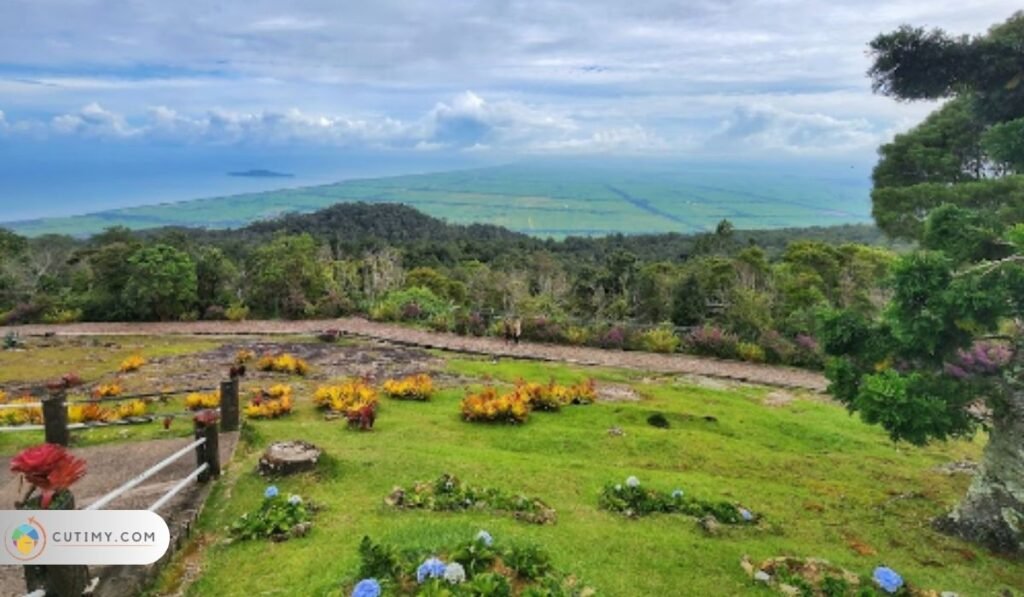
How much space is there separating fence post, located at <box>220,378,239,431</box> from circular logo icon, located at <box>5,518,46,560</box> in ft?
Answer: 17.5

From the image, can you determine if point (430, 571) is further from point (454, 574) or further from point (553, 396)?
point (553, 396)

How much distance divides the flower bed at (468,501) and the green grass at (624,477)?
15 cm

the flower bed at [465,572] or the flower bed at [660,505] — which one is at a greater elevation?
the flower bed at [465,572]

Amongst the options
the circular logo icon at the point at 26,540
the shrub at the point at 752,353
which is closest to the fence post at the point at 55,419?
the circular logo icon at the point at 26,540

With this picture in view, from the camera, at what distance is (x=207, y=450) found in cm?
687

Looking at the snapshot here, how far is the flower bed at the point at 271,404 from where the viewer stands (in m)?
10.2

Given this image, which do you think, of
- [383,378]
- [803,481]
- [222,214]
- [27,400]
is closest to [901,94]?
[803,481]

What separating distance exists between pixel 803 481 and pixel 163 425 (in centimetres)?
928

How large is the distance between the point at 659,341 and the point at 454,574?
14.3m

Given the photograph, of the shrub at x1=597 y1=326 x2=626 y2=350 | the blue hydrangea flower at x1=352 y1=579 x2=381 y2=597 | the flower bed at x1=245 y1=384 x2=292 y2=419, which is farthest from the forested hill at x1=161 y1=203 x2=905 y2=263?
the blue hydrangea flower at x1=352 y1=579 x2=381 y2=597

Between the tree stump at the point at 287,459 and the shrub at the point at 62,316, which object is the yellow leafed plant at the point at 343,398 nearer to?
the tree stump at the point at 287,459

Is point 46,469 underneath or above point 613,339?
above

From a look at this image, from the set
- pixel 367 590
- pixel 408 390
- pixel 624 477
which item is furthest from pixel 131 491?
pixel 408 390

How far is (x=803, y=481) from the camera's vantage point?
841 centimetres
